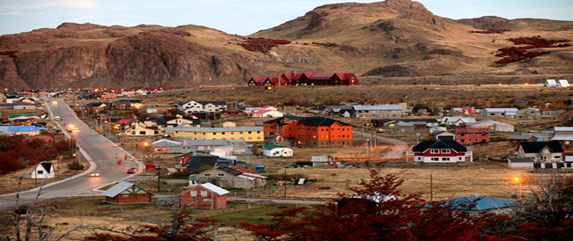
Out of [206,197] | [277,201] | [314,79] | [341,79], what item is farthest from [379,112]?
[206,197]

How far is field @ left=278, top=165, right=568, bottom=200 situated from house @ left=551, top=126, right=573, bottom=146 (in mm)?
11164

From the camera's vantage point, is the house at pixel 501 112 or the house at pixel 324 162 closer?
the house at pixel 324 162

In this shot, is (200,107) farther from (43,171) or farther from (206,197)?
(206,197)

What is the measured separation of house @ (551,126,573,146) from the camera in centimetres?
5553

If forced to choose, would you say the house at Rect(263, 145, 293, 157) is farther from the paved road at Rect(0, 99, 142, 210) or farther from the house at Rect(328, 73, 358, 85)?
the house at Rect(328, 73, 358, 85)

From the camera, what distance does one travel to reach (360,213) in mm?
16641

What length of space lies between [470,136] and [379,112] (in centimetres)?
2410

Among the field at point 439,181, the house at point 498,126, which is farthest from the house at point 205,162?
the house at point 498,126

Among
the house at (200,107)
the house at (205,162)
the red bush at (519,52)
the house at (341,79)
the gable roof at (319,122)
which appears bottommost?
the house at (205,162)

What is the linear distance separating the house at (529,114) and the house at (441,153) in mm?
29131

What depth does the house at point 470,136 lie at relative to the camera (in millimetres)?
60844

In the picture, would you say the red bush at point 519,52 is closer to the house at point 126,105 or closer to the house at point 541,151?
the house at point 126,105

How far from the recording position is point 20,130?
69.4 metres

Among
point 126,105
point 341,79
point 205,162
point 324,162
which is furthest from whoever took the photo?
point 341,79
